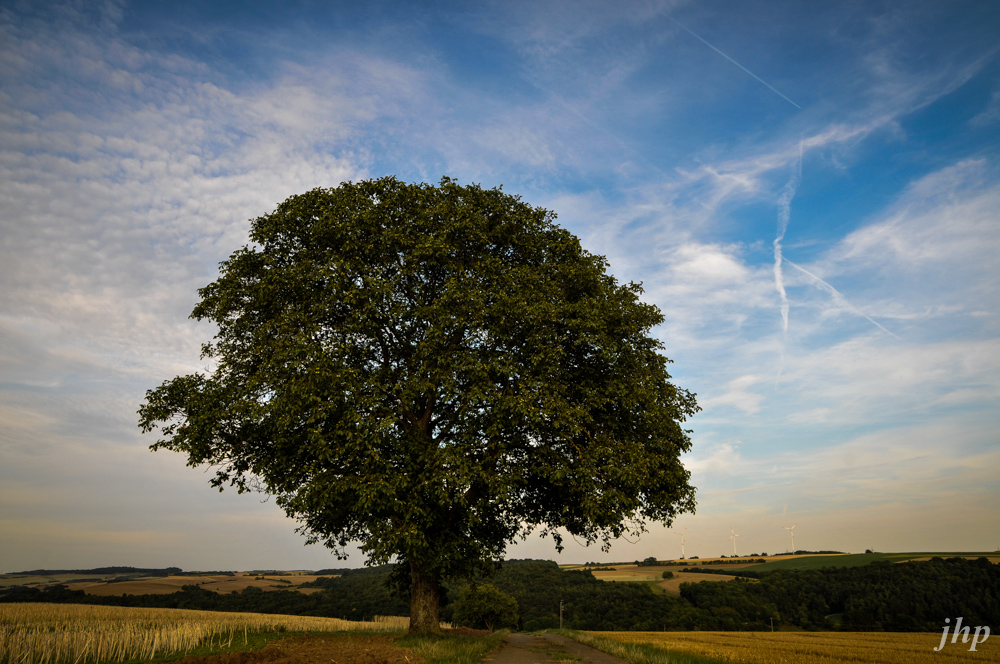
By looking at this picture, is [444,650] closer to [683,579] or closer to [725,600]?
[725,600]

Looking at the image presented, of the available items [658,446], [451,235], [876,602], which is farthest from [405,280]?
[876,602]

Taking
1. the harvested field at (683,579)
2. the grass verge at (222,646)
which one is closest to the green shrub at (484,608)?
the harvested field at (683,579)

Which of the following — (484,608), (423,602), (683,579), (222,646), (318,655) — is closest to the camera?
(318,655)

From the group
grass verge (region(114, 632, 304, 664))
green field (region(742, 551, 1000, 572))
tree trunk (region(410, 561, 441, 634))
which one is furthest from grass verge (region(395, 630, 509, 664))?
green field (region(742, 551, 1000, 572))

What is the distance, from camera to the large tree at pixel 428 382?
16719 mm

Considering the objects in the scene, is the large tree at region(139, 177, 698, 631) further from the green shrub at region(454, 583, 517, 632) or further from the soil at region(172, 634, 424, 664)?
the green shrub at region(454, 583, 517, 632)

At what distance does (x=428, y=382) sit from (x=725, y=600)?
9348cm

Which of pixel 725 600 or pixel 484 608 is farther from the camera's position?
pixel 725 600

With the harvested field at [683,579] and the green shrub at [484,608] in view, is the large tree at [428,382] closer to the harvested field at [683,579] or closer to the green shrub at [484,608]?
the green shrub at [484,608]

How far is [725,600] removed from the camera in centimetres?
8975

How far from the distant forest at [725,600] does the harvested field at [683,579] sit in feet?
6.52

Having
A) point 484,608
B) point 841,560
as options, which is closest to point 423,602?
point 484,608

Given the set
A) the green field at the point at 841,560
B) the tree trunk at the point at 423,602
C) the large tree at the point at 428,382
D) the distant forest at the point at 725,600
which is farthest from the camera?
the green field at the point at 841,560

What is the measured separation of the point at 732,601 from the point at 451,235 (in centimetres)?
9370
